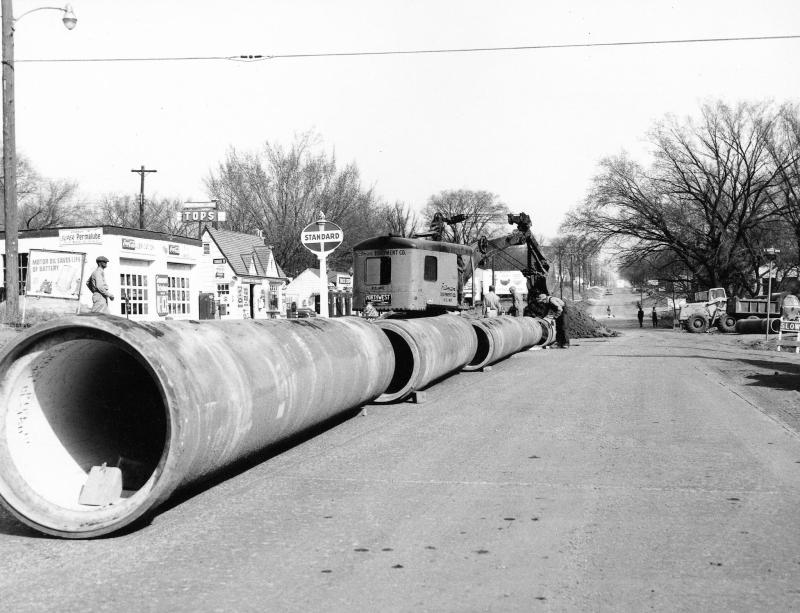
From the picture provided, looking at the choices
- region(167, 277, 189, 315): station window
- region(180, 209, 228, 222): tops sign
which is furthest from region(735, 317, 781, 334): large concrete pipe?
region(180, 209, 228, 222): tops sign

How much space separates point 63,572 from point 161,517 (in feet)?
3.57

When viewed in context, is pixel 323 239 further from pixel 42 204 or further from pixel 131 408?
pixel 42 204

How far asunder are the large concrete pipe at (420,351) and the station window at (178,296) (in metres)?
25.4

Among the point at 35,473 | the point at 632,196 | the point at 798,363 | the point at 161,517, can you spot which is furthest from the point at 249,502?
the point at 632,196

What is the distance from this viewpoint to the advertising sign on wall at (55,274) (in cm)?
2403

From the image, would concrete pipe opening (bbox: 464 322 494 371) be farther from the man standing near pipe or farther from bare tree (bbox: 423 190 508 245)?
bare tree (bbox: 423 190 508 245)

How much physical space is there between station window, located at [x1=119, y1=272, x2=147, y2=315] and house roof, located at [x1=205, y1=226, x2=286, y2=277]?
1464 centimetres

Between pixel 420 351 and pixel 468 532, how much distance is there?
597 cm

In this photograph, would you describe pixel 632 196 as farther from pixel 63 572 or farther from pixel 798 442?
pixel 63 572

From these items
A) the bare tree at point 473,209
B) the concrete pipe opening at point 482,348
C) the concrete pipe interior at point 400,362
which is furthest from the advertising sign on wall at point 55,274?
the bare tree at point 473,209

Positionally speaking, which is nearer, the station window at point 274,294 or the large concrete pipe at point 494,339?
the large concrete pipe at point 494,339

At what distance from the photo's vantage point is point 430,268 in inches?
688

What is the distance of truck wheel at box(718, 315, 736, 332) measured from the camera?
43.4 meters

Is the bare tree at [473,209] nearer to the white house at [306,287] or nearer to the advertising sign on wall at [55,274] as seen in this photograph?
the white house at [306,287]
